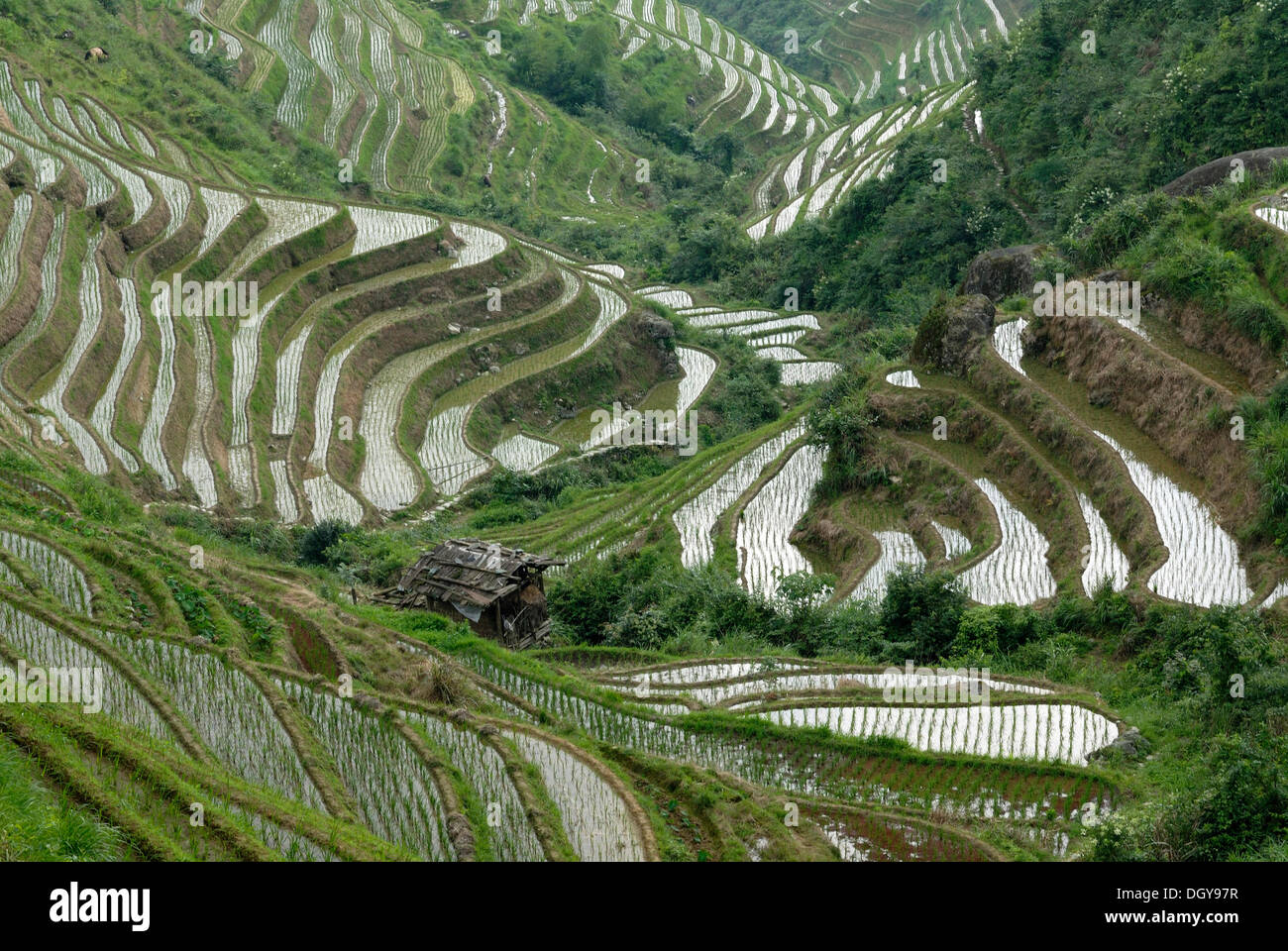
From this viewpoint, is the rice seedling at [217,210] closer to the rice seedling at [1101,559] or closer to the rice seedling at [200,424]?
the rice seedling at [200,424]

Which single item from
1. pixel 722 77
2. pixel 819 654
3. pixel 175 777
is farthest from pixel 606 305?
pixel 722 77

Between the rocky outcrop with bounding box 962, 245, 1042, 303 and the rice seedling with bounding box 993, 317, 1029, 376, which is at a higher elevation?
the rocky outcrop with bounding box 962, 245, 1042, 303

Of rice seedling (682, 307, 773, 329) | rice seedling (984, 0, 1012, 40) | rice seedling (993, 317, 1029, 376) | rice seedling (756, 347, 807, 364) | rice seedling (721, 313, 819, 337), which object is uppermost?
rice seedling (984, 0, 1012, 40)

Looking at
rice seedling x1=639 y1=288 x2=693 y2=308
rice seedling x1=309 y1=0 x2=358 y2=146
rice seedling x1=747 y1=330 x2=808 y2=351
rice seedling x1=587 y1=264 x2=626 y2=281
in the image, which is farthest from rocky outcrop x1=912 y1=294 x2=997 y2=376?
rice seedling x1=309 y1=0 x2=358 y2=146

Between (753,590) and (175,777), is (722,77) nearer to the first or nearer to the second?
(753,590)

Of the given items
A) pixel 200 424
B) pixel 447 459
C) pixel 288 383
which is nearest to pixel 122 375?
pixel 200 424

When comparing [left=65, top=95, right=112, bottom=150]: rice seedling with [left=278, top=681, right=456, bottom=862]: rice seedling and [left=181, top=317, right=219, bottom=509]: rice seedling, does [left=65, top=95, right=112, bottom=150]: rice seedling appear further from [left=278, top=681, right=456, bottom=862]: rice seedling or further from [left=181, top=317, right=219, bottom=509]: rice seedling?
[left=278, top=681, right=456, bottom=862]: rice seedling

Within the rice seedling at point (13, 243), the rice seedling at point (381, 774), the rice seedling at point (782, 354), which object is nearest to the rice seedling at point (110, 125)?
Answer: the rice seedling at point (13, 243)
